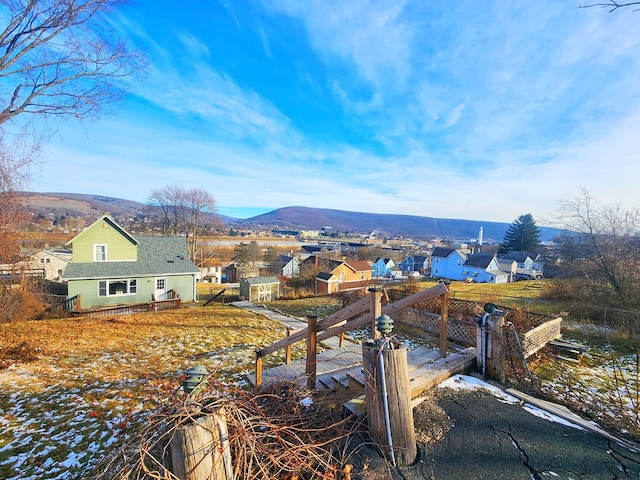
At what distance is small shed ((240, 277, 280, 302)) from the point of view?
66.4ft

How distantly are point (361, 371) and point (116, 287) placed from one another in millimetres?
18389

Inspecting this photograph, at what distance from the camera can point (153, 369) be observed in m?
6.39

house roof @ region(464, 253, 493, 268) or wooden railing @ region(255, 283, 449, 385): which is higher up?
wooden railing @ region(255, 283, 449, 385)

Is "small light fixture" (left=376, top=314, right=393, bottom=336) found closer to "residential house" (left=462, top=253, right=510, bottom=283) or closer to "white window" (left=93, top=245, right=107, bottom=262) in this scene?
"white window" (left=93, top=245, right=107, bottom=262)

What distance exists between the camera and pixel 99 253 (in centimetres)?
1666

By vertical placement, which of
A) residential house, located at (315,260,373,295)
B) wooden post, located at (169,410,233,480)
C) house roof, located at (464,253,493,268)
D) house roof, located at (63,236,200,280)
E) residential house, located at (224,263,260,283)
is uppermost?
wooden post, located at (169,410,233,480)

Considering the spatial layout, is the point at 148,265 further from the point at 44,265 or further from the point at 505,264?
the point at 505,264

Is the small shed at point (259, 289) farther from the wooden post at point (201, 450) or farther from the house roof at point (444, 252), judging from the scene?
the house roof at point (444, 252)

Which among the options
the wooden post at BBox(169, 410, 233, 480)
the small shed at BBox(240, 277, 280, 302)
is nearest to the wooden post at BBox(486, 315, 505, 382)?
the wooden post at BBox(169, 410, 233, 480)

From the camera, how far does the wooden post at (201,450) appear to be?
151cm

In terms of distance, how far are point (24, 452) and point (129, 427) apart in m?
1.21

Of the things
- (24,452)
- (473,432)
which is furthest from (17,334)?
(473,432)

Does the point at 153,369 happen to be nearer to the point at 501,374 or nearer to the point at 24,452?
the point at 24,452

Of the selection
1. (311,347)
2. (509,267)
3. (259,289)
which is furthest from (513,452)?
(509,267)
